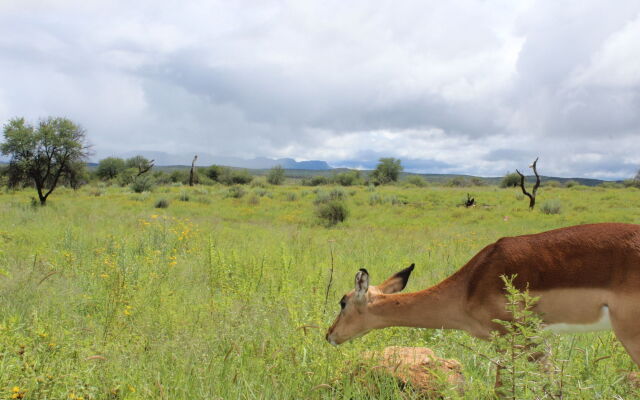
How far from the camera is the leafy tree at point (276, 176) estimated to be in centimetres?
7204

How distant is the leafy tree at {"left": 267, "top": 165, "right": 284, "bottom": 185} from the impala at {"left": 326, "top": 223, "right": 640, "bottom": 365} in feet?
222

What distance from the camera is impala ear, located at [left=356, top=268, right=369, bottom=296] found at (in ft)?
12.3

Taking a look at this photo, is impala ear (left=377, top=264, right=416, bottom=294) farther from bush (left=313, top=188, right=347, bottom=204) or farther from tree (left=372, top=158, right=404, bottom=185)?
tree (left=372, top=158, right=404, bottom=185)

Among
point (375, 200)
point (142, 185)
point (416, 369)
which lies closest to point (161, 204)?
point (375, 200)

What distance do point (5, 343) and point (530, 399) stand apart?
12.8 feet

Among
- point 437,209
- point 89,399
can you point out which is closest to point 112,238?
point 89,399

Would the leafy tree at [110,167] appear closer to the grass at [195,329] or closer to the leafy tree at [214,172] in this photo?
the leafy tree at [214,172]

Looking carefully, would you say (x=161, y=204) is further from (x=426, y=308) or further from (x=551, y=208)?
(x=426, y=308)

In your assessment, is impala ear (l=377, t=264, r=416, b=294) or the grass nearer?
the grass

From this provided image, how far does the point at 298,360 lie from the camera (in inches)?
154

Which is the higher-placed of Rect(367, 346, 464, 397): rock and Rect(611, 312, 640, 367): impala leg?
Rect(611, 312, 640, 367): impala leg

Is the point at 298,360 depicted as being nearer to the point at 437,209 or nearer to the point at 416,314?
the point at 416,314

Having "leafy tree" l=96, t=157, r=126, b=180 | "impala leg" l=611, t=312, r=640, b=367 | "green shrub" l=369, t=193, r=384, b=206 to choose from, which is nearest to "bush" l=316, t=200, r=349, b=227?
"green shrub" l=369, t=193, r=384, b=206

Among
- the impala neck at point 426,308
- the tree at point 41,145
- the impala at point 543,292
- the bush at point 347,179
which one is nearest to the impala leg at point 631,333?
the impala at point 543,292
